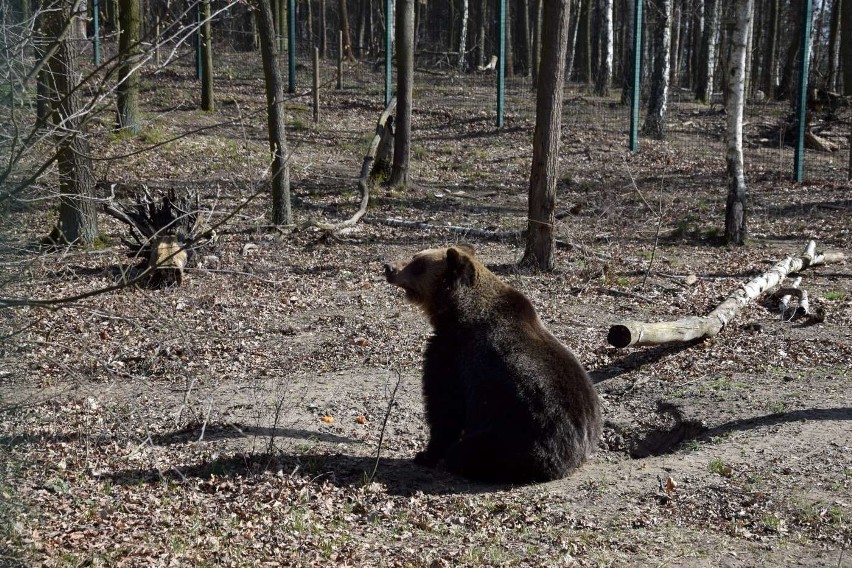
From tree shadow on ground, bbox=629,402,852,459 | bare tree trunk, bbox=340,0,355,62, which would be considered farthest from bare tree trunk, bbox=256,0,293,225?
bare tree trunk, bbox=340,0,355,62

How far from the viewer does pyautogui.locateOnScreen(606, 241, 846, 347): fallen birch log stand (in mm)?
8961

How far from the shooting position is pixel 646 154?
22.6 m

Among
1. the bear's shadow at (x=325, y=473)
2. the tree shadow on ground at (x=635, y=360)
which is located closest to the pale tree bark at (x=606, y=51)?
the tree shadow on ground at (x=635, y=360)

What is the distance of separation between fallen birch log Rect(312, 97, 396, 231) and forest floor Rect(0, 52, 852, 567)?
1.52ft

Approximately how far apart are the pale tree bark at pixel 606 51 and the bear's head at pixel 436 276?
954 inches

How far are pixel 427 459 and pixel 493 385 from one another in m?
0.93

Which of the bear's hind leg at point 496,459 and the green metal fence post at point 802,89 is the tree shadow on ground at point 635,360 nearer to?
the bear's hind leg at point 496,459

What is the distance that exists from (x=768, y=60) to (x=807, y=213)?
19782mm

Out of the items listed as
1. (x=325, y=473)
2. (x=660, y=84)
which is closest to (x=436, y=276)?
(x=325, y=473)

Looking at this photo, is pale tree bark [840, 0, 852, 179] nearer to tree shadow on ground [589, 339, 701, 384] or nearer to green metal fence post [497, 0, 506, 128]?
green metal fence post [497, 0, 506, 128]

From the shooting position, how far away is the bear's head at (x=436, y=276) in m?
7.39

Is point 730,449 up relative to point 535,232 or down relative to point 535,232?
down

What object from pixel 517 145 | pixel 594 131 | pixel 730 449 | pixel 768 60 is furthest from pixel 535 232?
pixel 768 60

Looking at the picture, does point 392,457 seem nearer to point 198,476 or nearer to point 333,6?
point 198,476
